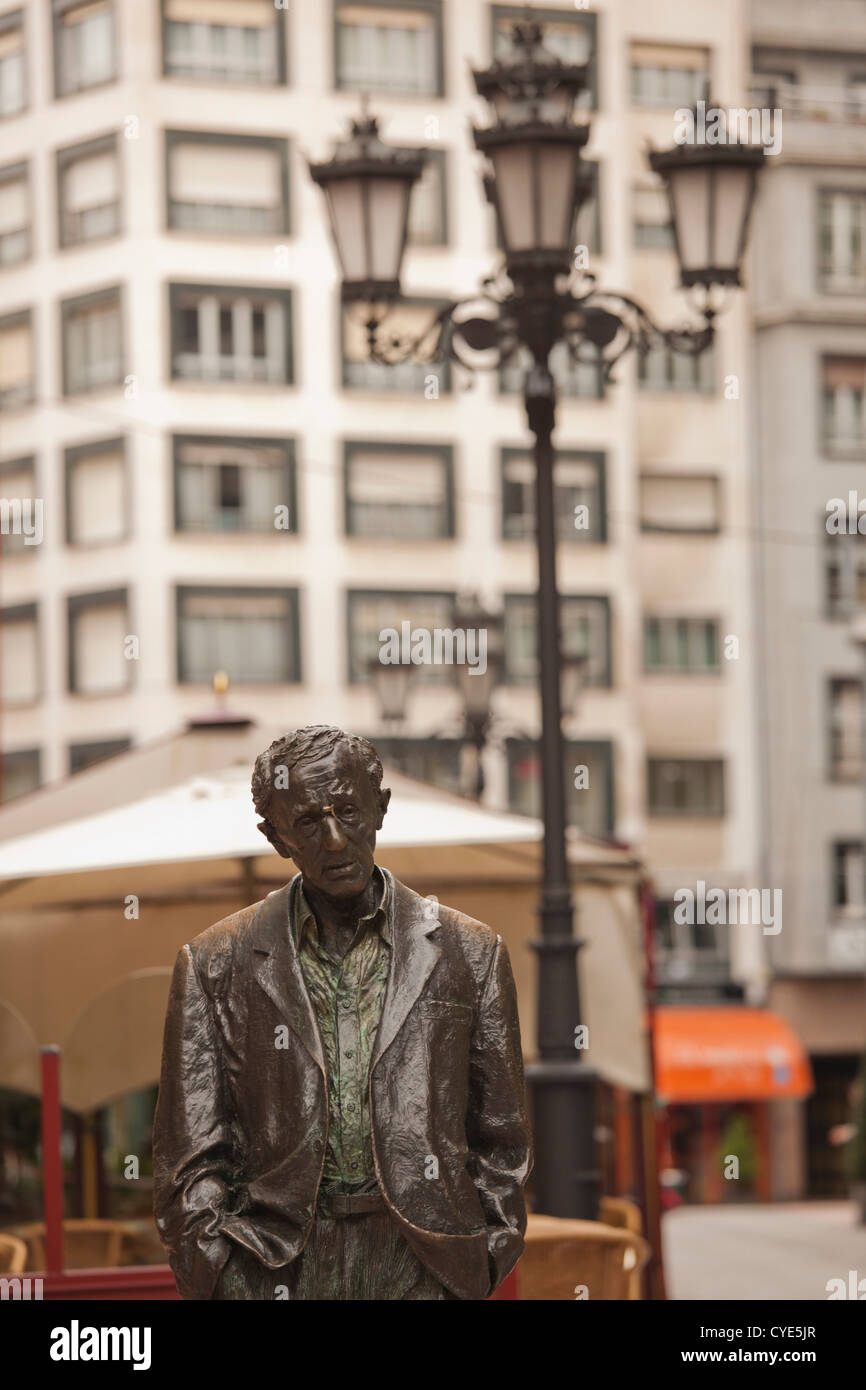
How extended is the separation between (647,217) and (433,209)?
3652 mm

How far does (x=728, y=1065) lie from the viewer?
127ft

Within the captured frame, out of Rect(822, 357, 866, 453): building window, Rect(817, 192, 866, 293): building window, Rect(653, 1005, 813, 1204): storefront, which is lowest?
Rect(653, 1005, 813, 1204): storefront

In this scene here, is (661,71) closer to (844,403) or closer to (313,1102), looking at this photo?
(844,403)

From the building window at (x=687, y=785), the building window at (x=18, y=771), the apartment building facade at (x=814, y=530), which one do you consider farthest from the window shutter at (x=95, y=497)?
the apartment building facade at (x=814, y=530)

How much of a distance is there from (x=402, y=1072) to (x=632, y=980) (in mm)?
6692

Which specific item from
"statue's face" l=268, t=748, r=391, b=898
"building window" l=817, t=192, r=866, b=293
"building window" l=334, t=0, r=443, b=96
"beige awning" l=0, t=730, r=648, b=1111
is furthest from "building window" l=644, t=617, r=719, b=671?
"statue's face" l=268, t=748, r=391, b=898

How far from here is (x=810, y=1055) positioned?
40.9 m

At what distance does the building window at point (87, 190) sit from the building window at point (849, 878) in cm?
1478

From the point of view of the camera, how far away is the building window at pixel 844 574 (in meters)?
42.3

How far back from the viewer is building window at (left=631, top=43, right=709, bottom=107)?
142 ft

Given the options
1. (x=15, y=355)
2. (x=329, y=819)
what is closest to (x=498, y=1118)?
(x=329, y=819)

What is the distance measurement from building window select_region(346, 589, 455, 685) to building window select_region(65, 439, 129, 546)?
3781mm

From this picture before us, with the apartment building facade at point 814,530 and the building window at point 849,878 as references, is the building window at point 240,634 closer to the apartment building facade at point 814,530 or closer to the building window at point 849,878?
the apartment building facade at point 814,530

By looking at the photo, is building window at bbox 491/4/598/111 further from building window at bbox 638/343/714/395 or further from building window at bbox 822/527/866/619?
building window at bbox 822/527/866/619
